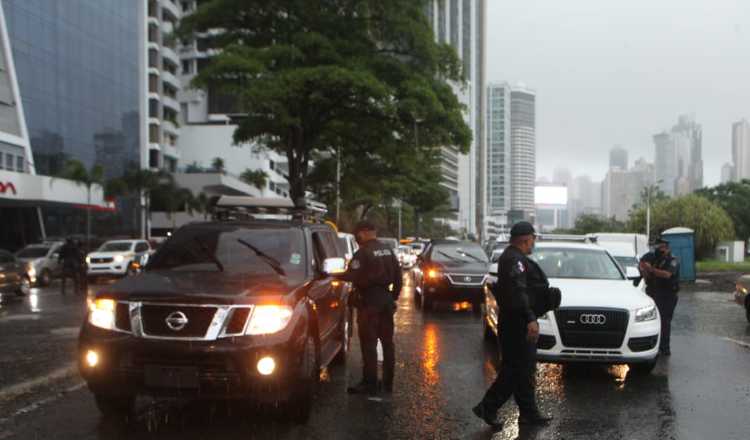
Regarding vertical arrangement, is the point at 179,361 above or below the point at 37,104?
below

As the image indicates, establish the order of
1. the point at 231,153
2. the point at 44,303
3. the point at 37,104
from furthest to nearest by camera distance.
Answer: the point at 231,153
the point at 37,104
the point at 44,303

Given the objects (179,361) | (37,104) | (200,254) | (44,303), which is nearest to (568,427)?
(179,361)

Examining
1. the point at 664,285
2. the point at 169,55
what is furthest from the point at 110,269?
the point at 169,55

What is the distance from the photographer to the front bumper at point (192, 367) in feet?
17.4

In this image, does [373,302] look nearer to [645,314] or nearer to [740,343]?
[645,314]

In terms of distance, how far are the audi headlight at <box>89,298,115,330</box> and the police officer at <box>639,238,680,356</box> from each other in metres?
7.39

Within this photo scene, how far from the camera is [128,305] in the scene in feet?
18.2

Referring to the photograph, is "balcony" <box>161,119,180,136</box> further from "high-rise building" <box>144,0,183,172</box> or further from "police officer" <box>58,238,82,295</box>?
"police officer" <box>58,238,82,295</box>

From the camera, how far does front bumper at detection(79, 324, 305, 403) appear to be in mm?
5316

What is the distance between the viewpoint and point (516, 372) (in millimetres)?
5938

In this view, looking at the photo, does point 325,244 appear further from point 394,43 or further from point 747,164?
point 747,164

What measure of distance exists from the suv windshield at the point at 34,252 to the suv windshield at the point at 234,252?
22.0 meters

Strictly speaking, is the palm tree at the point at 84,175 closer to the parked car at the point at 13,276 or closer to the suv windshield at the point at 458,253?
the parked car at the point at 13,276

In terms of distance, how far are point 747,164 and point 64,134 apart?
140 m
